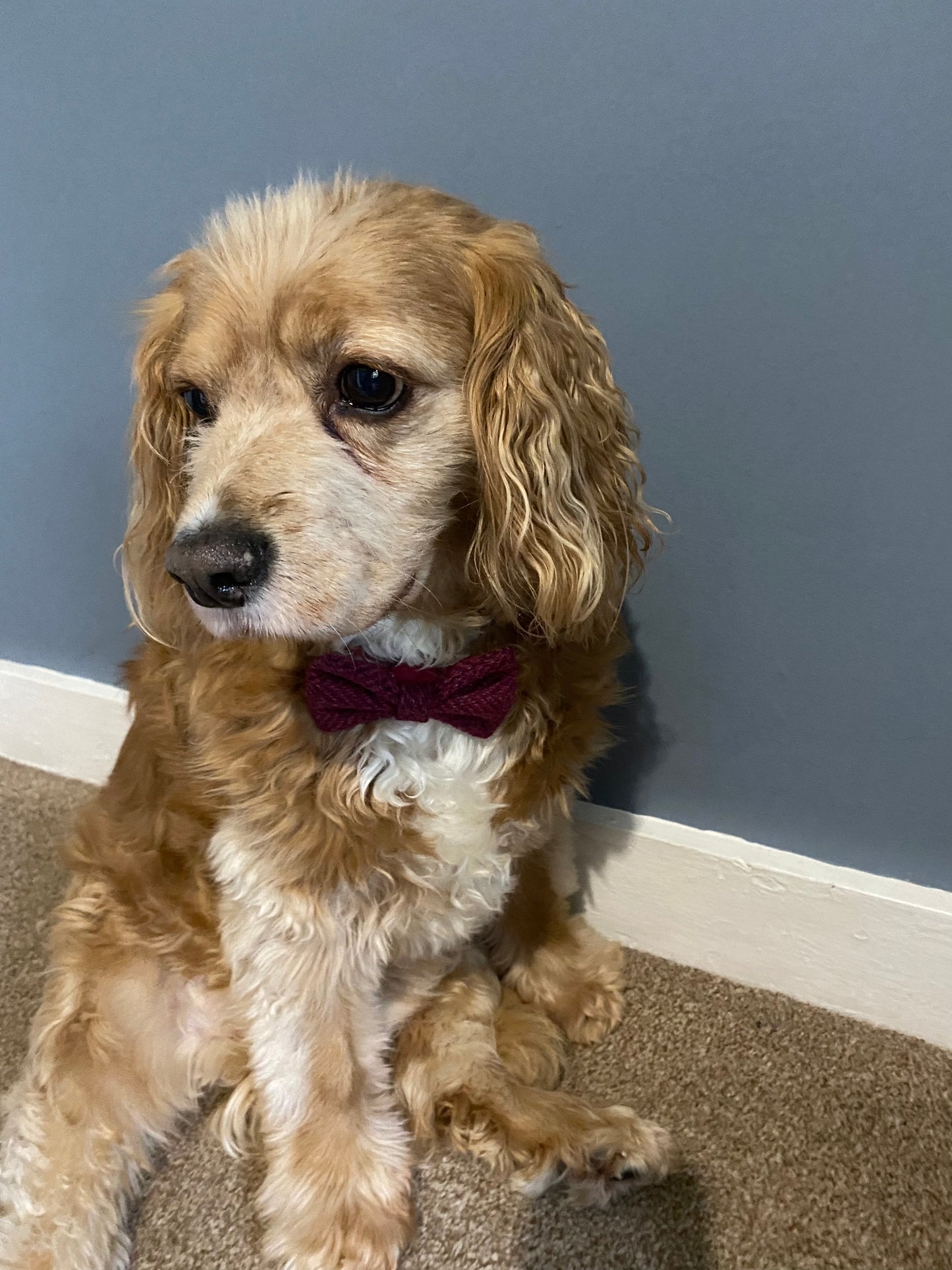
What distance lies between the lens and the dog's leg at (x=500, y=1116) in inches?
40.8

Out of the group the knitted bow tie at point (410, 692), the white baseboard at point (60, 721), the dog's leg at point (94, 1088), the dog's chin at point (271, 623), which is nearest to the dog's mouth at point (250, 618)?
the dog's chin at point (271, 623)

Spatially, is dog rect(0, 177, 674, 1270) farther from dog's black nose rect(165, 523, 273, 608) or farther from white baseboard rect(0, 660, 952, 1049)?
white baseboard rect(0, 660, 952, 1049)

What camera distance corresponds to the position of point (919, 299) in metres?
0.92

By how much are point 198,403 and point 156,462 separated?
0.12 metres

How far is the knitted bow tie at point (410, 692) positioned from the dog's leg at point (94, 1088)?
0.44m

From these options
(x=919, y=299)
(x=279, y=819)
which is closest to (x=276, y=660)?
(x=279, y=819)

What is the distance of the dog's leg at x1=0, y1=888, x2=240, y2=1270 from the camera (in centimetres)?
94

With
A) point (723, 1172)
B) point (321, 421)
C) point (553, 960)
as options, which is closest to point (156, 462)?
point (321, 421)

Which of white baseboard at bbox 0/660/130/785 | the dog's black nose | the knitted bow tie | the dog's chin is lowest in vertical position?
white baseboard at bbox 0/660/130/785

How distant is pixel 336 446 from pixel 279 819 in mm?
403

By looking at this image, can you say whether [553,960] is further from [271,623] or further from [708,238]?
[708,238]

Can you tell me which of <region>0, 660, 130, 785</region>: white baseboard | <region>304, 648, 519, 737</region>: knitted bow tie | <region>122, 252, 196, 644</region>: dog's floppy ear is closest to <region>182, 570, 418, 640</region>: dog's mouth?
<region>304, 648, 519, 737</region>: knitted bow tie

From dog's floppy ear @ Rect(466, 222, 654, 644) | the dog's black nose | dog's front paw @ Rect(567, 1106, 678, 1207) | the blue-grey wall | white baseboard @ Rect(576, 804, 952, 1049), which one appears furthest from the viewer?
white baseboard @ Rect(576, 804, 952, 1049)

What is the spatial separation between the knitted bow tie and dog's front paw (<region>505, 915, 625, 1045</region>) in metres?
0.57
